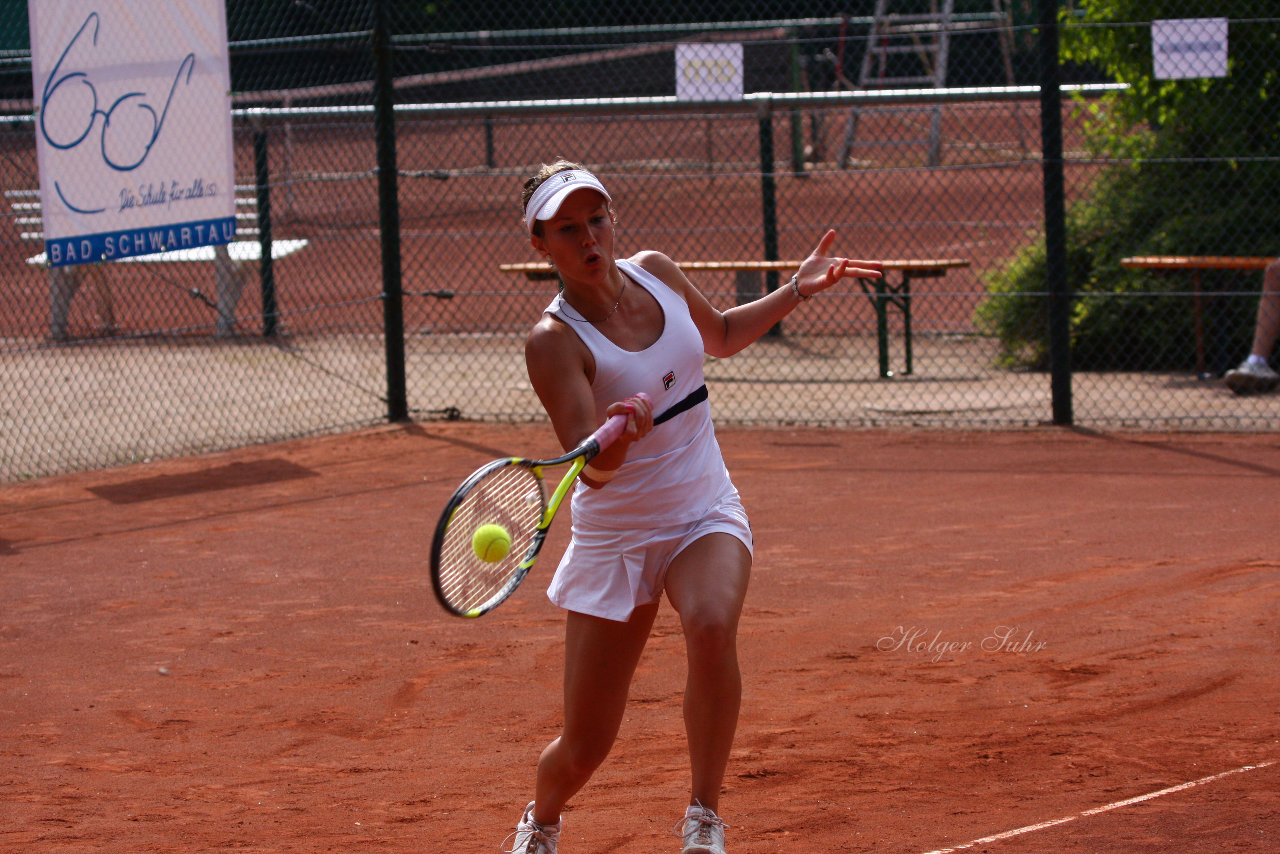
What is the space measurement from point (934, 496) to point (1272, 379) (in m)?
3.21

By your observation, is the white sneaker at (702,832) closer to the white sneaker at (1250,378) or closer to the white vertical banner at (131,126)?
the white vertical banner at (131,126)

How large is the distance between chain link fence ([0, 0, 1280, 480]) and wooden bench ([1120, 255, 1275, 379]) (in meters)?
0.06

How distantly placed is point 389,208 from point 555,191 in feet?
21.0

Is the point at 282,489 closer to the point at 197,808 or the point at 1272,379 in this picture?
the point at 197,808

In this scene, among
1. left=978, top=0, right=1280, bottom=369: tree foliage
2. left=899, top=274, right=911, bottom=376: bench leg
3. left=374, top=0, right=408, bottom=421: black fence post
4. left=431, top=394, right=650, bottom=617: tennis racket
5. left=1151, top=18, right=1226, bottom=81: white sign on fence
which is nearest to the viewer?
left=431, top=394, right=650, bottom=617: tennis racket

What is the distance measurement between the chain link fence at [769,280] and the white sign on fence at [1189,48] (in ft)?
0.08

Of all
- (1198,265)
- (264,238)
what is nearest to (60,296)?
(264,238)

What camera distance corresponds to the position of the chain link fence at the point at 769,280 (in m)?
9.48

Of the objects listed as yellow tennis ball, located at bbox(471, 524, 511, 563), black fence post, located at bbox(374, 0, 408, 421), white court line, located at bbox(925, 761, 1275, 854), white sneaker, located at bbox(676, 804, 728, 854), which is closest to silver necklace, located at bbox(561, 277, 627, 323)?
yellow tennis ball, located at bbox(471, 524, 511, 563)

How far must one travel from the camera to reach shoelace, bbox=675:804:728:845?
3.16m

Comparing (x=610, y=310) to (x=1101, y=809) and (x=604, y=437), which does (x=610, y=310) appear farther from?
(x=1101, y=809)

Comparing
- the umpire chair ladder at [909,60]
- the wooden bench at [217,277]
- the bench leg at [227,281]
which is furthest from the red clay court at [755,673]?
the umpire chair ladder at [909,60]

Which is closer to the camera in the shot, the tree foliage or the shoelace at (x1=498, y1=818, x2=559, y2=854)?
the shoelace at (x1=498, y1=818, x2=559, y2=854)

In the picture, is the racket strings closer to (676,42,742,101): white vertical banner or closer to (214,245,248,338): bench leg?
(676,42,742,101): white vertical banner
